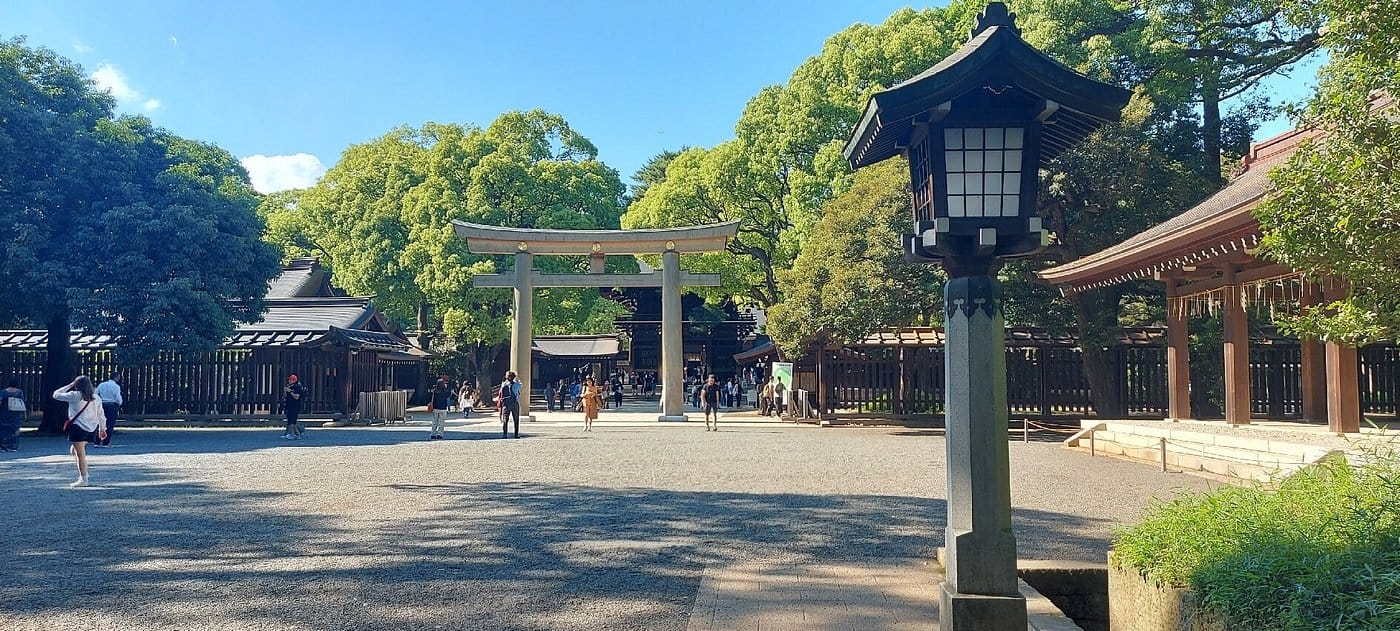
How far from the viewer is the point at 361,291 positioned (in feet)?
105

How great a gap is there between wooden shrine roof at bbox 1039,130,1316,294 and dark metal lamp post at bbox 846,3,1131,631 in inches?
221

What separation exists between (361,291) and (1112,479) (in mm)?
27589

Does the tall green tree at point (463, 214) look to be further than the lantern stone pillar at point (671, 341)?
Yes

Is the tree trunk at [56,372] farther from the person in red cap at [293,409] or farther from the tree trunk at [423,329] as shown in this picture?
the tree trunk at [423,329]

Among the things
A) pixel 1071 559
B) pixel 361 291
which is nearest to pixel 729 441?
pixel 1071 559

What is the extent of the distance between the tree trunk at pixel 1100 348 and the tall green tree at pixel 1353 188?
1270 centimetres

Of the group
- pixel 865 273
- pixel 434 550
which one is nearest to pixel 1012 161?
pixel 434 550

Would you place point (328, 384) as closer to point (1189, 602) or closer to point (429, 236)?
point (429, 236)

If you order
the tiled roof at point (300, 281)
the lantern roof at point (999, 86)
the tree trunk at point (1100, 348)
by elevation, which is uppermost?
the tiled roof at point (300, 281)

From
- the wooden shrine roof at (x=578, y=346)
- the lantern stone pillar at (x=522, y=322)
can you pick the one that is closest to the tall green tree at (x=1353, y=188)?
the lantern stone pillar at (x=522, y=322)

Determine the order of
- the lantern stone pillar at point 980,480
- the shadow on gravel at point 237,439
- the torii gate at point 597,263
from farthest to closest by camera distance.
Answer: the torii gate at point 597,263 → the shadow on gravel at point 237,439 → the lantern stone pillar at point 980,480

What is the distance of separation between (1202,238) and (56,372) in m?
22.3

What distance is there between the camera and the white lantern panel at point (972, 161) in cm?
479

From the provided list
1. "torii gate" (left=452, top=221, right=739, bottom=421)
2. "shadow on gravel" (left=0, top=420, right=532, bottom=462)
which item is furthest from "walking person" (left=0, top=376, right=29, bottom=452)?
"torii gate" (left=452, top=221, right=739, bottom=421)
